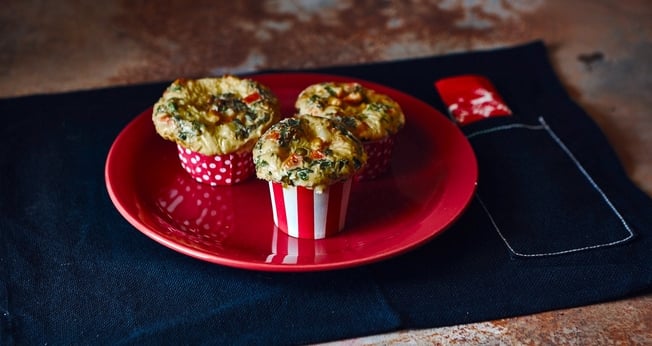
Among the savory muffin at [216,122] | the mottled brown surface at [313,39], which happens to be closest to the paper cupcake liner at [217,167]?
the savory muffin at [216,122]

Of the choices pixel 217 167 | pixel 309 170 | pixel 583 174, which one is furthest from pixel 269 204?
pixel 583 174

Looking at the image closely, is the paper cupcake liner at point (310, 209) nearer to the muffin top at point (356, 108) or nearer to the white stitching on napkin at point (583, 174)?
the muffin top at point (356, 108)

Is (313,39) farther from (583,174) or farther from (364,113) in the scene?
(583,174)

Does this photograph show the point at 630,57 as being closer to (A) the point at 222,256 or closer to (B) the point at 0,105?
(A) the point at 222,256

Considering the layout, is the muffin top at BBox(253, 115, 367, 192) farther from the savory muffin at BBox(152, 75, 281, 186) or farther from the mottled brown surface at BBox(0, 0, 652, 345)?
the mottled brown surface at BBox(0, 0, 652, 345)

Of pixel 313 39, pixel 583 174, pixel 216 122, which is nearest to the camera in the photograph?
pixel 216 122
